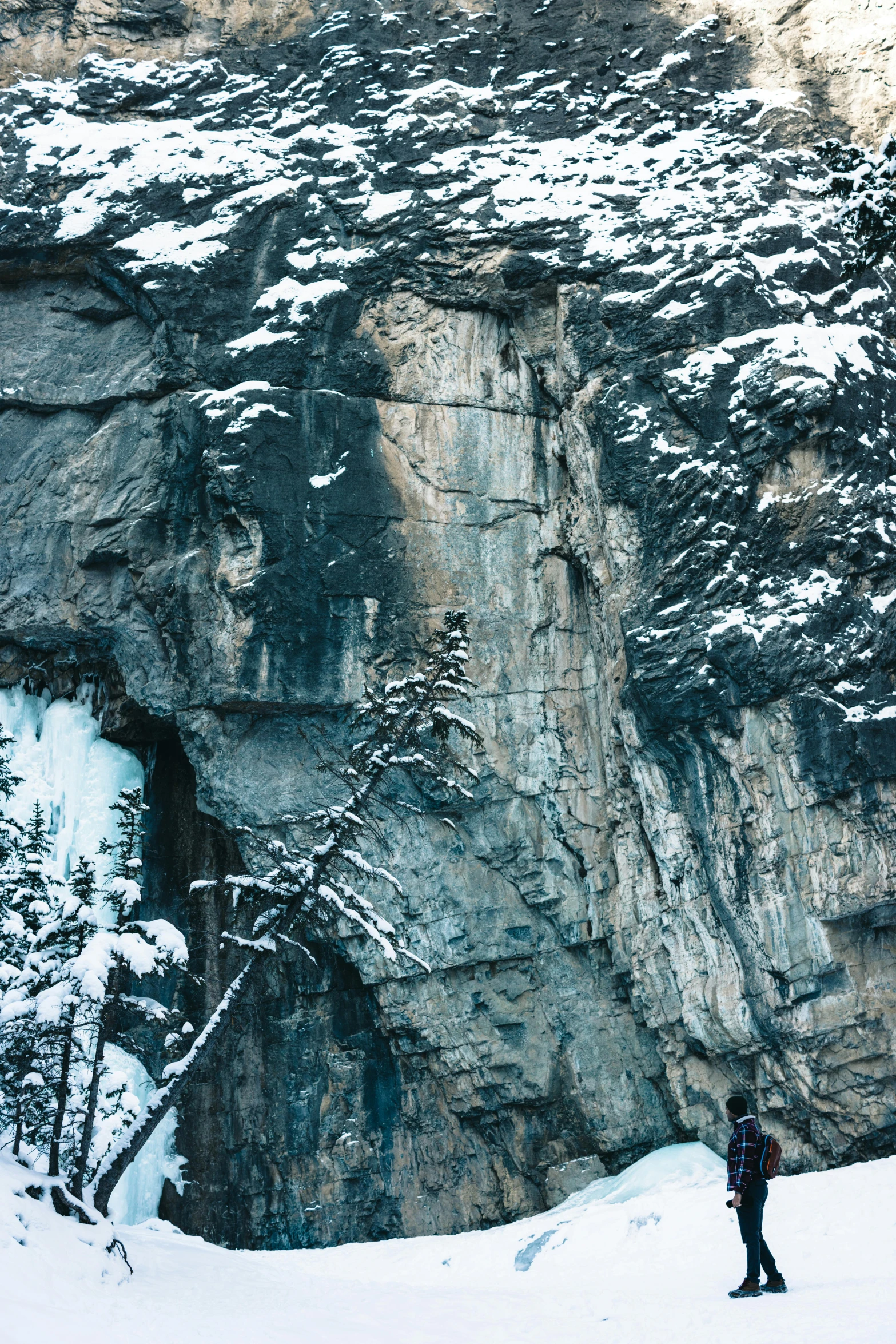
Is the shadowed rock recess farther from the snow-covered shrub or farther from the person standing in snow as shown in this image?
the snow-covered shrub

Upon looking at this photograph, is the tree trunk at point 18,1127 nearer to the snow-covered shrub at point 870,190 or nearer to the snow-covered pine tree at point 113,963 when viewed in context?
the snow-covered pine tree at point 113,963

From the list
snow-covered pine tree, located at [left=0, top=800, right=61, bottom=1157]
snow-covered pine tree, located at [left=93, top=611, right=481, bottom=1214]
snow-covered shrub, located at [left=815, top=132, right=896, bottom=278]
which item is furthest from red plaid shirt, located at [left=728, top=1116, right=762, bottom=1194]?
snow-covered shrub, located at [left=815, top=132, right=896, bottom=278]

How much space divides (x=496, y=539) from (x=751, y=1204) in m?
11.0

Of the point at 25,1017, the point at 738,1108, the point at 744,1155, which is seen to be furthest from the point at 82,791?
the point at 744,1155

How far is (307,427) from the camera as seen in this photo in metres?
16.5

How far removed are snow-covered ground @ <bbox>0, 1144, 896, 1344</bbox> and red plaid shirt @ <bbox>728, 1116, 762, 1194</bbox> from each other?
702mm

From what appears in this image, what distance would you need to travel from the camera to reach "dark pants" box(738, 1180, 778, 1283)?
7.31m

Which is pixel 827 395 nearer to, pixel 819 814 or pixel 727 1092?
pixel 819 814

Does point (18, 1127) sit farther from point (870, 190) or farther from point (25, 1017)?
point (870, 190)

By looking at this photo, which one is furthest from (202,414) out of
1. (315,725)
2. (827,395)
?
(827,395)

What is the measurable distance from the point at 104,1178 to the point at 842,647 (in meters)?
9.74

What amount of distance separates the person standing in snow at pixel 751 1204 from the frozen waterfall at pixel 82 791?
10265 mm

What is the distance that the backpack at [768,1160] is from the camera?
7371 millimetres

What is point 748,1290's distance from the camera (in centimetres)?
734
